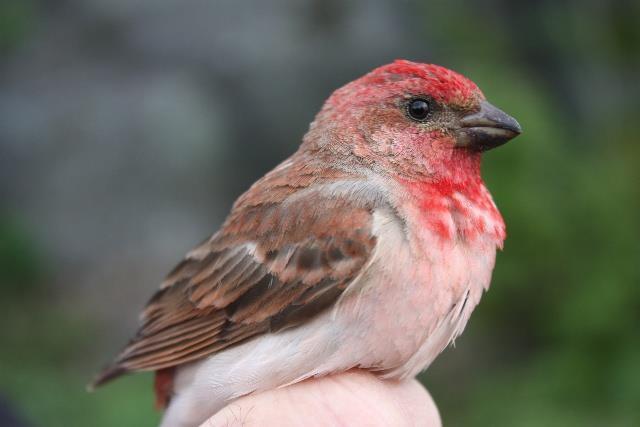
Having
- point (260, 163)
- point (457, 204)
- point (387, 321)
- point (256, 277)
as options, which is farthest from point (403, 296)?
point (260, 163)

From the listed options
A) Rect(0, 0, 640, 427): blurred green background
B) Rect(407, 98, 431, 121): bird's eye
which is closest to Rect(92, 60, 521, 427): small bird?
Rect(407, 98, 431, 121): bird's eye

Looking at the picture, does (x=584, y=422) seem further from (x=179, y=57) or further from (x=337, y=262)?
(x=179, y=57)

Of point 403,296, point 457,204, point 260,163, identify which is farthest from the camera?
point 260,163

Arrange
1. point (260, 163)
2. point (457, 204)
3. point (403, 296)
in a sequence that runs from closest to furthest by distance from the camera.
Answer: point (403, 296), point (457, 204), point (260, 163)

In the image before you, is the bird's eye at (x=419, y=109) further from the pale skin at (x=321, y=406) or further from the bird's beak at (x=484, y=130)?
the pale skin at (x=321, y=406)

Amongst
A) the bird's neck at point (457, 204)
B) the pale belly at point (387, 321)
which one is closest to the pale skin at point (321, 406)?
the pale belly at point (387, 321)

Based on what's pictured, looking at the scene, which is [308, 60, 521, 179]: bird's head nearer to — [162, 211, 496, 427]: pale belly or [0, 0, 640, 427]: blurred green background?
[162, 211, 496, 427]: pale belly

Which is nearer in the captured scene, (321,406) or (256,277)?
(321,406)

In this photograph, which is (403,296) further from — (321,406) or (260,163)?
(260,163)
